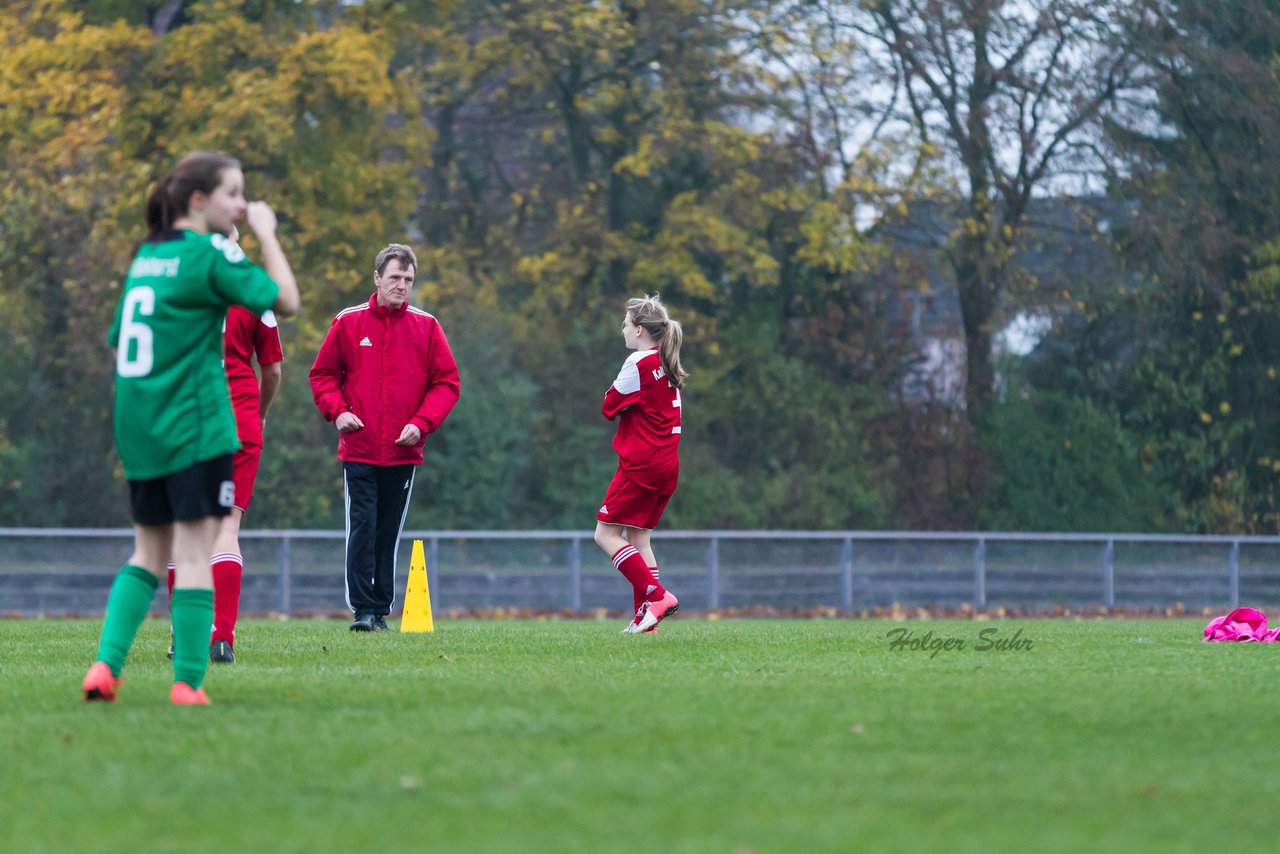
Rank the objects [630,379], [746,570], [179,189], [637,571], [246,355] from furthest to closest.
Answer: [746,570] < [637,571] < [630,379] < [246,355] < [179,189]

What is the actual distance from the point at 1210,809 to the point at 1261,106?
24.9m

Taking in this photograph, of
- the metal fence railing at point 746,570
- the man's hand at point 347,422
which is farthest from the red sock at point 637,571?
the metal fence railing at point 746,570

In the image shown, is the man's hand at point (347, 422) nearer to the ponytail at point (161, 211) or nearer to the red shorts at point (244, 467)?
the red shorts at point (244, 467)

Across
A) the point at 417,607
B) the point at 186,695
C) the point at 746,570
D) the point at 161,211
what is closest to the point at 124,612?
the point at 186,695

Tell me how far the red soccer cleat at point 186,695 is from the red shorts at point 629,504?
4654mm

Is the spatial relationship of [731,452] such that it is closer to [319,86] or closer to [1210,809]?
[319,86]

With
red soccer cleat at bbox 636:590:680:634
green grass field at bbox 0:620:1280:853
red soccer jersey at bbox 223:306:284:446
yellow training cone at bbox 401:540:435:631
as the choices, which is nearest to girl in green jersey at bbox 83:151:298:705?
green grass field at bbox 0:620:1280:853

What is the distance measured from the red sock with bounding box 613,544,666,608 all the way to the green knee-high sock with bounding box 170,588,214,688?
4.50 m

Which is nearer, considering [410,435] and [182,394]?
[182,394]

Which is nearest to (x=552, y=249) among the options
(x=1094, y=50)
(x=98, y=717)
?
(x=1094, y=50)

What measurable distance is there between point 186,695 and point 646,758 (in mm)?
1908

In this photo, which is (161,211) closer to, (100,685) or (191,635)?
(191,635)

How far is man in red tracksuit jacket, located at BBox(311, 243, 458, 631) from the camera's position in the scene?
1017cm

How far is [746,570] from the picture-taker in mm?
22922
